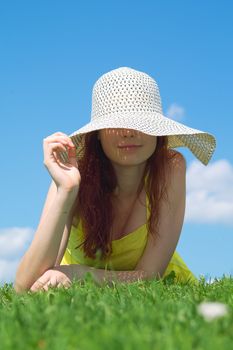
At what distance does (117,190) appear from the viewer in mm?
6449

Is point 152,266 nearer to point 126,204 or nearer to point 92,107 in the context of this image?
point 126,204

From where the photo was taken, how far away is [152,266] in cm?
594

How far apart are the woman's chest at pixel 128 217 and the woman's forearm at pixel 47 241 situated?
3.31 ft

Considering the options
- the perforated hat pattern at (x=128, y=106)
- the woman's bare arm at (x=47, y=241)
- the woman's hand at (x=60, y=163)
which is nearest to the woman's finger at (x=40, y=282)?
the woman's bare arm at (x=47, y=241)

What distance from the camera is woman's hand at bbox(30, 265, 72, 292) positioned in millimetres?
5348

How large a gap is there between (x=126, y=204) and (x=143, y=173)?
13.5 inches

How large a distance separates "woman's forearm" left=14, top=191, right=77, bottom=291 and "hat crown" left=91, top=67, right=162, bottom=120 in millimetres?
926

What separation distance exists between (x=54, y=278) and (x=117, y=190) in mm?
1355

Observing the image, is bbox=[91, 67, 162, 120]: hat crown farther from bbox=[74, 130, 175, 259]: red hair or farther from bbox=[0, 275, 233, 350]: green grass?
bbox=[0, 275, 233, 350]: green grass

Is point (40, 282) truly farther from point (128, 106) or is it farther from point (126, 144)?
point (128, 106)

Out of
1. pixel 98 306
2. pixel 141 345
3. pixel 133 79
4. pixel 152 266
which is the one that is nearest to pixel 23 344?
pixel 141 345

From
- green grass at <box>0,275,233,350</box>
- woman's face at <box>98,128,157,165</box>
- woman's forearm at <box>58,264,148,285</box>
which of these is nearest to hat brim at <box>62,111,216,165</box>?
woman's face at <box>98,128,157,165</box>

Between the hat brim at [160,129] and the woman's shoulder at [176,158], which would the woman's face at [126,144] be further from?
the woman's shoulder at [176,158]

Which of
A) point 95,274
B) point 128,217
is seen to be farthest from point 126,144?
point 95,274
